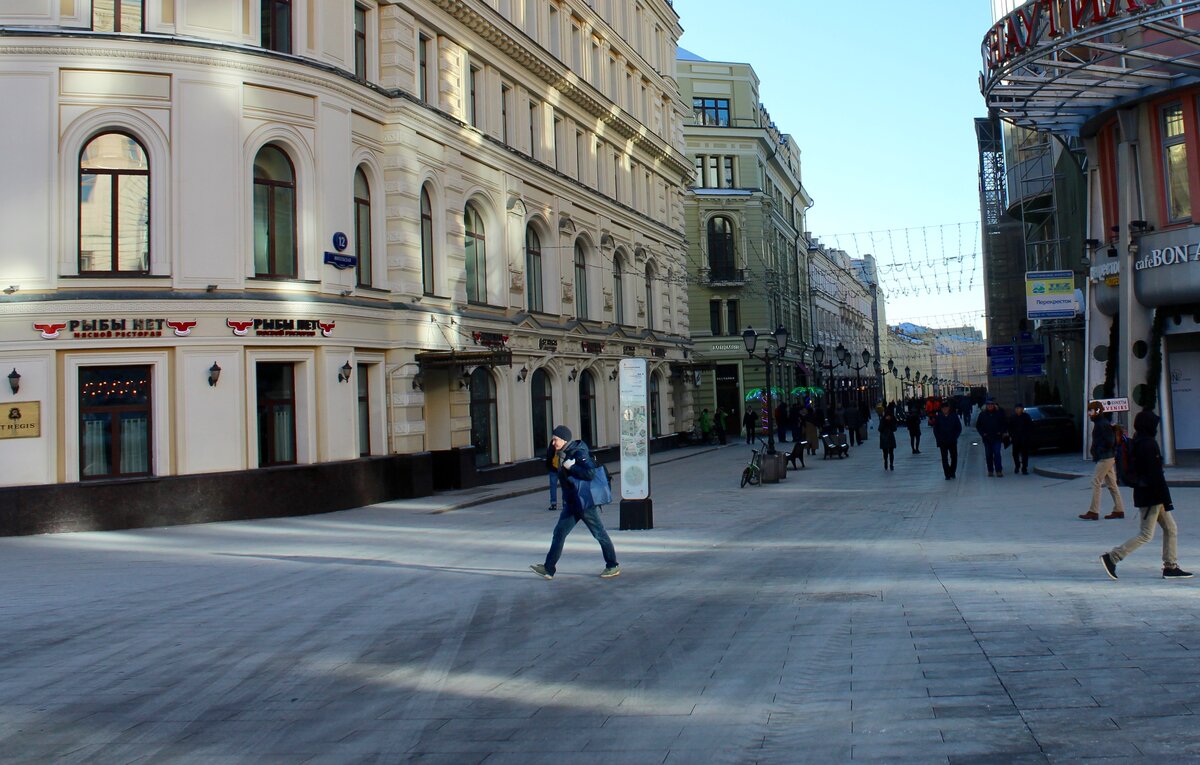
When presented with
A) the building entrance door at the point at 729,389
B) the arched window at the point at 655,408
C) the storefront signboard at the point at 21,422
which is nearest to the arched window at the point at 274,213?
the storefront signboard at the point at 21,422

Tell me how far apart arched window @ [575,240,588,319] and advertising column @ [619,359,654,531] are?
19333 millimetres

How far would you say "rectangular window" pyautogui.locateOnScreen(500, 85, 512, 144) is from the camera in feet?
98.4

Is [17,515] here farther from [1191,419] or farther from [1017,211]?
[1017,211]

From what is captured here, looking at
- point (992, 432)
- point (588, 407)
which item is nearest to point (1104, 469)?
point (992, 432)

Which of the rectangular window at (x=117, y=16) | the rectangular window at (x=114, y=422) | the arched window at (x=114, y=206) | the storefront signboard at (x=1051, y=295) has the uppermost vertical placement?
the rectangular window at (x=117, y=16)

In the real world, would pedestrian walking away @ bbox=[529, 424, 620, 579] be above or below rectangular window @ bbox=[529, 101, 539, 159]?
below

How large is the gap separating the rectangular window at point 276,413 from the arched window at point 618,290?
19493mm

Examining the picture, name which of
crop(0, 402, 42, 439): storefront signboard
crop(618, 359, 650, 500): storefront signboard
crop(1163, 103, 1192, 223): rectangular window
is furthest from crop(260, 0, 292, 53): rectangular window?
crop(1163, 103, 1192, 223): rectangular window

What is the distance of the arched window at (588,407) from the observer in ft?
118

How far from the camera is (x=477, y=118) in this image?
28.7m

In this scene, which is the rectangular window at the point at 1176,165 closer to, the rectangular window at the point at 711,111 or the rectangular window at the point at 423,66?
the rectangular window at the point at 423,66

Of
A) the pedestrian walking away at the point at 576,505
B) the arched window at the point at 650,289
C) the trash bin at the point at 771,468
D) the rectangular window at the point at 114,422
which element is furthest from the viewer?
the arched window at the point at 650,289

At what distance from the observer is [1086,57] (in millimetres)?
21922

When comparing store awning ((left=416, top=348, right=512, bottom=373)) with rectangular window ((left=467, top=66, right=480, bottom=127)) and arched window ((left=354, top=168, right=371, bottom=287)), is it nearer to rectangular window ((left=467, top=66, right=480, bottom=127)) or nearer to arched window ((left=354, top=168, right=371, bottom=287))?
arched window ((left=354, top=168, right=371, bottom=287))
